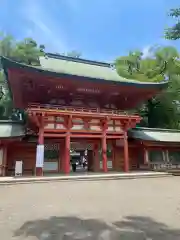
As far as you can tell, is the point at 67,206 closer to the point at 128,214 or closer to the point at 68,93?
the point at 128,214

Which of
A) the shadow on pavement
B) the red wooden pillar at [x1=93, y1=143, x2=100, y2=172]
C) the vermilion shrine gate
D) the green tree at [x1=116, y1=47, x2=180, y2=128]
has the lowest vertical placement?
the shadow on pavement

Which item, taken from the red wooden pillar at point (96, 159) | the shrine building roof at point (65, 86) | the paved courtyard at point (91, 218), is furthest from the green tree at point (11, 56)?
the paved courtyard at point (91, 218)

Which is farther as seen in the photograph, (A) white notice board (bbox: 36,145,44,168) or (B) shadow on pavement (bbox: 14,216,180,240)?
(A) white notice board (bbox: 36,145,44,168)

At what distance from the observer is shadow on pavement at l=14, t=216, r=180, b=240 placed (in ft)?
12.4

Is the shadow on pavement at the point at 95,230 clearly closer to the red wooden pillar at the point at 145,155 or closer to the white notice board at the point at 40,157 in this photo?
the white notice board at the point at 40,157

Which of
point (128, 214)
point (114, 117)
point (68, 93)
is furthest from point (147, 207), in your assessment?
point (68, 93)

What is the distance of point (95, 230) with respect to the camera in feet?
13.5

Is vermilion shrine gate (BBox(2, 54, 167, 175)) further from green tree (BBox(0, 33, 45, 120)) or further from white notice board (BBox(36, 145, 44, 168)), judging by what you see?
green tree (BBox(0, 33, 45, 120))

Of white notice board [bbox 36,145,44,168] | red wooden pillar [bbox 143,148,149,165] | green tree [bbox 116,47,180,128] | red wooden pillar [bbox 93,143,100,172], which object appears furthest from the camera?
green tree [bbox 116,47,180,128]

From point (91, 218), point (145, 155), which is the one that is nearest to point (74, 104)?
point (145, 155)

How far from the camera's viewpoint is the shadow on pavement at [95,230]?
12.4ft

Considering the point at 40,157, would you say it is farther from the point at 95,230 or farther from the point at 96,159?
the point at 95,230

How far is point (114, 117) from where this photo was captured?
1655 centimetres

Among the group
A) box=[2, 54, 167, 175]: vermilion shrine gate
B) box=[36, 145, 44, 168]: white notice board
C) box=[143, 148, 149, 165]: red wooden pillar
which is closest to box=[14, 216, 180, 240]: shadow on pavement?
box=[36, 145, 44, 168]: white notice board
